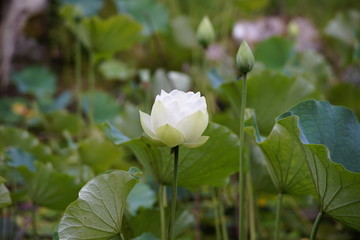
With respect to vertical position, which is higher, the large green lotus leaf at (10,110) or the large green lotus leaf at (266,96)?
the large green lotus leaf at (10,110)

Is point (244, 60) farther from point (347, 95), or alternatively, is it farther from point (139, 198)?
point (347, 95)

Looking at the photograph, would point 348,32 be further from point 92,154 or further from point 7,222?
point 7,222

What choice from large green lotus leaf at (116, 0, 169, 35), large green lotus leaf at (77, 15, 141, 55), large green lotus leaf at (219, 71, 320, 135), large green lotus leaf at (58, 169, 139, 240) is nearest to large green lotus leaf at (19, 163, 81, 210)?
large green lotus leaf at (58, 169, 139, 240)

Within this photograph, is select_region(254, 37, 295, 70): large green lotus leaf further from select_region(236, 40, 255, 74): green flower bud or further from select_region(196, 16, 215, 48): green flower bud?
select_region(236, 40, 255, 74): green flower bud

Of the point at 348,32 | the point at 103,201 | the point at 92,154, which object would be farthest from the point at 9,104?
the point at 103,201

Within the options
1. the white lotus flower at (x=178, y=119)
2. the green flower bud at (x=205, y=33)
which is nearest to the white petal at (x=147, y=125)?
the white lotus flower at (x=178, y=119)

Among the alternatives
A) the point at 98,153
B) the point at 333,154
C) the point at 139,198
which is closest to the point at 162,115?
the point at 333,154

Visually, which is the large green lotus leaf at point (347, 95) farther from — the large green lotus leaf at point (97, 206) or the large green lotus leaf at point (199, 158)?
the large green lotus leaf at point (97, 206)
